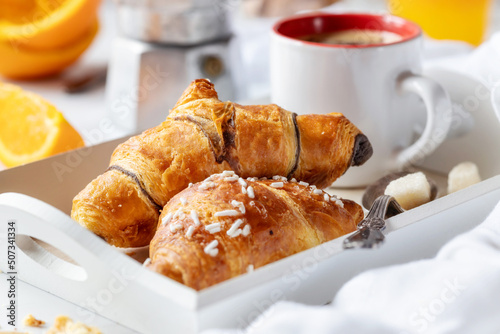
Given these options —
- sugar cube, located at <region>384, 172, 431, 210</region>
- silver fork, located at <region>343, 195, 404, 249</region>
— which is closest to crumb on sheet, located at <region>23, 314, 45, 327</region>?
silver fork, located at <region>343, 195, 404, 249</region>

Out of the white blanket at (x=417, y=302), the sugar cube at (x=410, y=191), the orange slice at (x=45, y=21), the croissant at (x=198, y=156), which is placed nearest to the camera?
the white blanket at (x=417, y=302)

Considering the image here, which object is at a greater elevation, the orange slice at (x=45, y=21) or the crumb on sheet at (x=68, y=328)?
the orange slice at (x=45, y=21)

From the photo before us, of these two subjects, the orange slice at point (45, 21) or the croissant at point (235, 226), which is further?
the orange slice at point (45, 21)

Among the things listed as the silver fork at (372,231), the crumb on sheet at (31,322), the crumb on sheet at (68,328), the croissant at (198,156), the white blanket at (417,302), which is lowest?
the crumb on sheet at (31,322)

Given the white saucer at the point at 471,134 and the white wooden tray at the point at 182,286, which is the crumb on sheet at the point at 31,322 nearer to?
the white wooden tray at the point at 182,286

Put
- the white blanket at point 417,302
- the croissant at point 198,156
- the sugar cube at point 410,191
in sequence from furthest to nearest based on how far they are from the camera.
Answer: the sugar cube at point 410,191, the croissant at point 198,156, the white blanket at point 417,302

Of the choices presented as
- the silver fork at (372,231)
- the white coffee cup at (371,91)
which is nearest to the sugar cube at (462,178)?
the white coffee cup at (371,91)

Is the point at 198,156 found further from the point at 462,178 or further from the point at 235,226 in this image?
the point at 462,178

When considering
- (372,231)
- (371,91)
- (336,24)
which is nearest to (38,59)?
(336,24)
